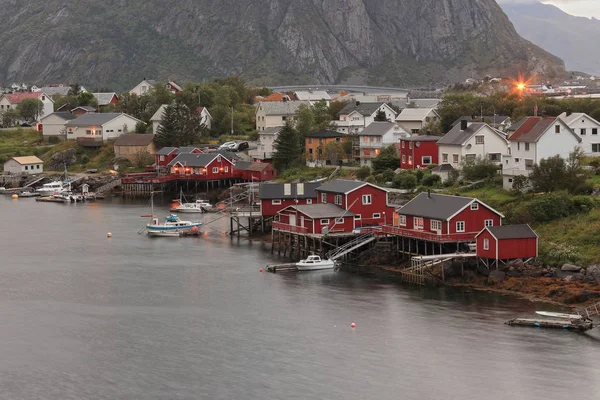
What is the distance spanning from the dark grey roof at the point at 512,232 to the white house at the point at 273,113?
58.4 metres

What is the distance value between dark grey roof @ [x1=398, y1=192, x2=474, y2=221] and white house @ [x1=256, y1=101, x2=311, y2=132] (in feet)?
172

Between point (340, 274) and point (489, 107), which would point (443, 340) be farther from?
point (489, 107)

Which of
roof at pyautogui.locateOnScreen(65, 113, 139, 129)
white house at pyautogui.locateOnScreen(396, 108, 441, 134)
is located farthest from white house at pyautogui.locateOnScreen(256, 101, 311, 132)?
white house at pyautogui.locateOnScreen(396, 108, 441, 134)

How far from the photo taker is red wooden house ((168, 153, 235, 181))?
86.6 meters

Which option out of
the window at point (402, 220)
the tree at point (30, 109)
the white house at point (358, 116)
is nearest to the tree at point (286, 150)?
the white house at point (358, 116)

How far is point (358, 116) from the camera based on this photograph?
322ft

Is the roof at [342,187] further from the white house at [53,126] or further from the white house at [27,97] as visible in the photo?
the white house at [27,97]

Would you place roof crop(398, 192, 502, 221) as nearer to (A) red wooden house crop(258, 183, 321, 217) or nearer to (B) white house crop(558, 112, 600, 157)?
(A) red wooden house crop(258, 183, 321, 217)

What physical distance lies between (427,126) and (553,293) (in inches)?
1681

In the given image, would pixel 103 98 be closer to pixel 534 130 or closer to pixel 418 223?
pixel 534 130

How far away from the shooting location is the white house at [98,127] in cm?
10431

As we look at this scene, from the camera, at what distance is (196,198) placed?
82.4m

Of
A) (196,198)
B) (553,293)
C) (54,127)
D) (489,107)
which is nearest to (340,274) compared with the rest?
(553,293)

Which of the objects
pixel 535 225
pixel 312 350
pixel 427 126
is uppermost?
pixel 427 126
